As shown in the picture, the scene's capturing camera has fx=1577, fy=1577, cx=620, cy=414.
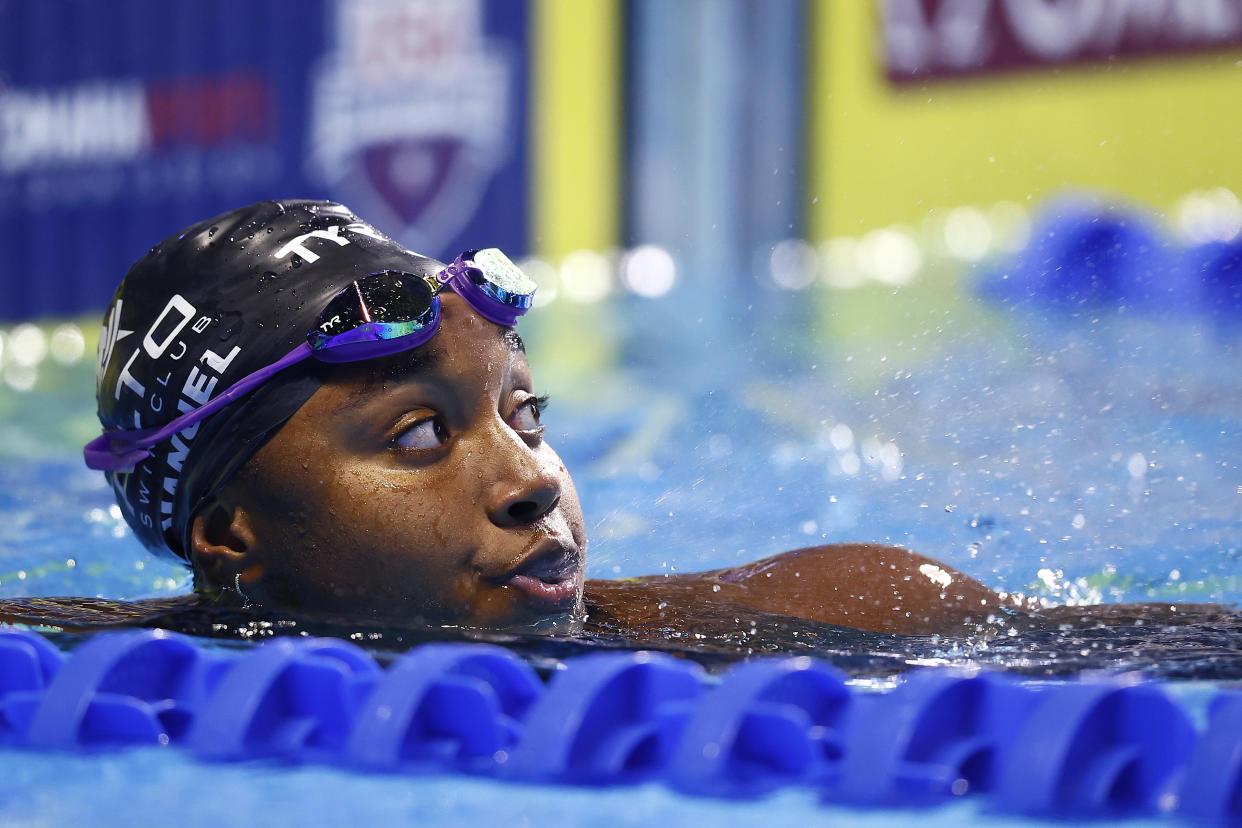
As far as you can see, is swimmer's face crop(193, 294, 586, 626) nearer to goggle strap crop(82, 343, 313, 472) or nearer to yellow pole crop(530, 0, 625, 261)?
goggle strap crop(82, 343, 313, 472)

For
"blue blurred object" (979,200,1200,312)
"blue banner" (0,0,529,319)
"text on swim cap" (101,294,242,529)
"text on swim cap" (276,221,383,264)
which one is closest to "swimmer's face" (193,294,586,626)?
"text on swim cap" (101,294,242,529)

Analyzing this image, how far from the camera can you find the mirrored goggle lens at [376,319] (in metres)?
2.23

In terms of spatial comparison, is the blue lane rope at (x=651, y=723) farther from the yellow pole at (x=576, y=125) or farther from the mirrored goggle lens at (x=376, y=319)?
the yellow pole at (x=576, y=125)

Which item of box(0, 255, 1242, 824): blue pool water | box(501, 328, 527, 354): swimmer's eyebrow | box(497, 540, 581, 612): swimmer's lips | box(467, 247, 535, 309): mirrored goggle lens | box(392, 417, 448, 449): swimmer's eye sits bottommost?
box(0, 255, 1242, 824): blue pool water

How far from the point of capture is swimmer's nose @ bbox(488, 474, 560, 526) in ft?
7.12

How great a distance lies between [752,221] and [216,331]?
255 inches

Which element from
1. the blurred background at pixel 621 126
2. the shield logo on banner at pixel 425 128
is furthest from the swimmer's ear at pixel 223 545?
the shield logo on banner at pixel 425 128

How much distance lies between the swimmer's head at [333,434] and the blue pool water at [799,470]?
0.41 meters

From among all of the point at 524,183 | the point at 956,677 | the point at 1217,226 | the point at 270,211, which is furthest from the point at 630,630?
the point at 524,183

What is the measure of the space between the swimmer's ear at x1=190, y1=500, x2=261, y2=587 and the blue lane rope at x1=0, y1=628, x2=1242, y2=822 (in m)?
0.23

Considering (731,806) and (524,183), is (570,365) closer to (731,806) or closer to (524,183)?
(524,183)

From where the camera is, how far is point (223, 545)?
7.69 ft

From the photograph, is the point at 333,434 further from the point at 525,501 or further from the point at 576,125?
the point at 576,125

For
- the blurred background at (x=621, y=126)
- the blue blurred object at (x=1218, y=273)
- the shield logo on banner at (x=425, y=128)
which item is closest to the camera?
the blue blurred object at (x=1218, y=273)
